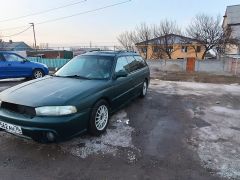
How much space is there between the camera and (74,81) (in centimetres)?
427

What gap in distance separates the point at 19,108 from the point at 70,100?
78 cm

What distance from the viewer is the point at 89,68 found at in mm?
4816

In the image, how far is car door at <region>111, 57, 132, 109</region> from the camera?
457cm

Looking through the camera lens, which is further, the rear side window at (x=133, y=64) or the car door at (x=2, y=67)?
the car door at (x=2, y=67)

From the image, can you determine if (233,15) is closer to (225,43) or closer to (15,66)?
(225,43)

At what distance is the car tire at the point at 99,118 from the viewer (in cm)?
382

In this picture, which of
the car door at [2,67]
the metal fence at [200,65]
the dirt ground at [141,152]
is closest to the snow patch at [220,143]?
the dirt ground at [141,152]

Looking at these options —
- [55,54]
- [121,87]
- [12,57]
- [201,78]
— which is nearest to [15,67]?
[12,57]

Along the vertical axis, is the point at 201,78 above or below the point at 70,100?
below

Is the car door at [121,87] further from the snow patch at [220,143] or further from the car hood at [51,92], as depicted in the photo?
the snow patch at [220,143]

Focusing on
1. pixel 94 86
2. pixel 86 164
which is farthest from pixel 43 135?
pixel 94 86

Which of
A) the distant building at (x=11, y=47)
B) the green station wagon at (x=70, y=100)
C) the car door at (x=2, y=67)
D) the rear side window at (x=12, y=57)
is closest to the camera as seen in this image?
the green station wagon at (x=70, y=100)

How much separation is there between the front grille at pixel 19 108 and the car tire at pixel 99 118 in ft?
3.04

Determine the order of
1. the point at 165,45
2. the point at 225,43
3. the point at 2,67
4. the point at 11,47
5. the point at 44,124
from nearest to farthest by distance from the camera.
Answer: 1. the point at 44,124
2. the point at 2,67
3. the point at 225,43
4. the point at 165,45
5. the point at 11,47
